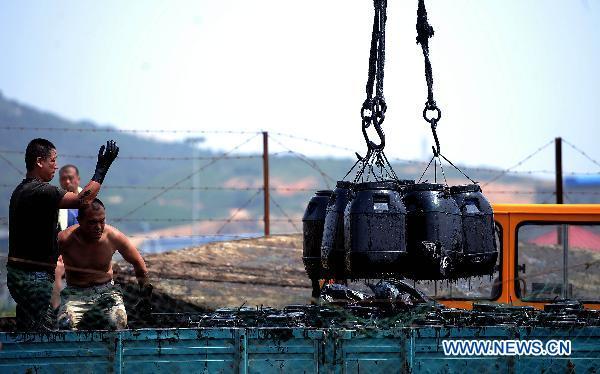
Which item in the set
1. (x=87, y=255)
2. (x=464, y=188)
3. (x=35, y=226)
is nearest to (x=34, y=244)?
(x=35, y=226)

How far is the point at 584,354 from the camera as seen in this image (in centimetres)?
726

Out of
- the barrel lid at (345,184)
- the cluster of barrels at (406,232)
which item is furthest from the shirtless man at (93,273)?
the barrel lid at (345,184)

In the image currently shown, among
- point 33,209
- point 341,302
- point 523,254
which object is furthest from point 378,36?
point 523,254

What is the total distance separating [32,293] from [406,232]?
8.92 ft

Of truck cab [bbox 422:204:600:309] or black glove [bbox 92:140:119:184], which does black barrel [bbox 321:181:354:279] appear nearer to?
black glove [bbox 92:140:119:184]

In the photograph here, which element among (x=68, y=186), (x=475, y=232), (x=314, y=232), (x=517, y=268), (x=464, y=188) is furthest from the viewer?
(x=68, y=186)

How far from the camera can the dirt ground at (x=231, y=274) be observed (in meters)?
12.0

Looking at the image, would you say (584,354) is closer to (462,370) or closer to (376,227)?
(462,370)

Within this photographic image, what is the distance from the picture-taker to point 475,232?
26.4ft

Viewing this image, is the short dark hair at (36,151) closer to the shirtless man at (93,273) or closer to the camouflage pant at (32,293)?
the shirtless man at (93,273)

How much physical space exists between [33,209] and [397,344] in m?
2.77

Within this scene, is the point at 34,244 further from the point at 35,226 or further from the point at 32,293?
the point at 32,293

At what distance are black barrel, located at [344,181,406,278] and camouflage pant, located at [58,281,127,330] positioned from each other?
6.09 feet

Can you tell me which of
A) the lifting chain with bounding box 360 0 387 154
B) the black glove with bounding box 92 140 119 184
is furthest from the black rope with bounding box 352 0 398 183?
the black glove with bounding box 92 140 119 184
